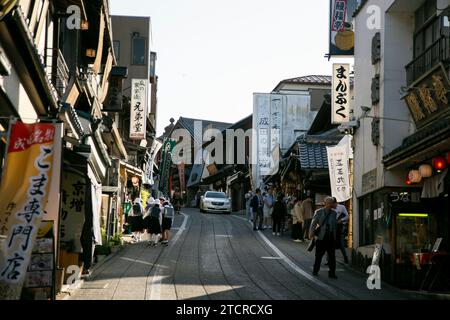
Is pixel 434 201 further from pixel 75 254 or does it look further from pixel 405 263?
pixel 75 254

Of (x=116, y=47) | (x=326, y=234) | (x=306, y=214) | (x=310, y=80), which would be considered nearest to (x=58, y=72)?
(x=326, y=234)

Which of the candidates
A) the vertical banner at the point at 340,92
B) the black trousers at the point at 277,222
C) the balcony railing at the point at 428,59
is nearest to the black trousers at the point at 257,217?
the black trousers at the point at 277,222

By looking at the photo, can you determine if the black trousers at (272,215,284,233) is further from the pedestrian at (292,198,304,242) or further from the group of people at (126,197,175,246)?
the group of people at (126,197,175,246)

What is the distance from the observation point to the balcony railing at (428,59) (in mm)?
18141

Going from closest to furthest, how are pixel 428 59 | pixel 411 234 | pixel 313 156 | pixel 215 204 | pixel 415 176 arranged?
pixel 411 234 → pixel 415 176 → pixel 428 59 → pixel 313 156 → pixel 215 204

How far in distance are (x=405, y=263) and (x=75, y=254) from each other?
25.5 ft

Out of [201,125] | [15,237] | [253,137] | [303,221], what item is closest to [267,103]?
[253,137]

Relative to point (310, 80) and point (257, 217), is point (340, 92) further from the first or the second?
point (310, 80)

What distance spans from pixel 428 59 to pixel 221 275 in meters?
7.85

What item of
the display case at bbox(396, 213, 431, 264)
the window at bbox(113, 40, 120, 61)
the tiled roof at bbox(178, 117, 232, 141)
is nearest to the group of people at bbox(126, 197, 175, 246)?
the display case at bbox(396, 213, 431, 264)

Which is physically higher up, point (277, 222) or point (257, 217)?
point (257, 217)

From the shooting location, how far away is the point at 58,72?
2086 centimetres

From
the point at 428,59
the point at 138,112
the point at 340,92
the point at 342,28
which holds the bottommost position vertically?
the point at 428,59

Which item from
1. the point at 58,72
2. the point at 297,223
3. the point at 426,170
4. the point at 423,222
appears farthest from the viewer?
the point at 297,223
